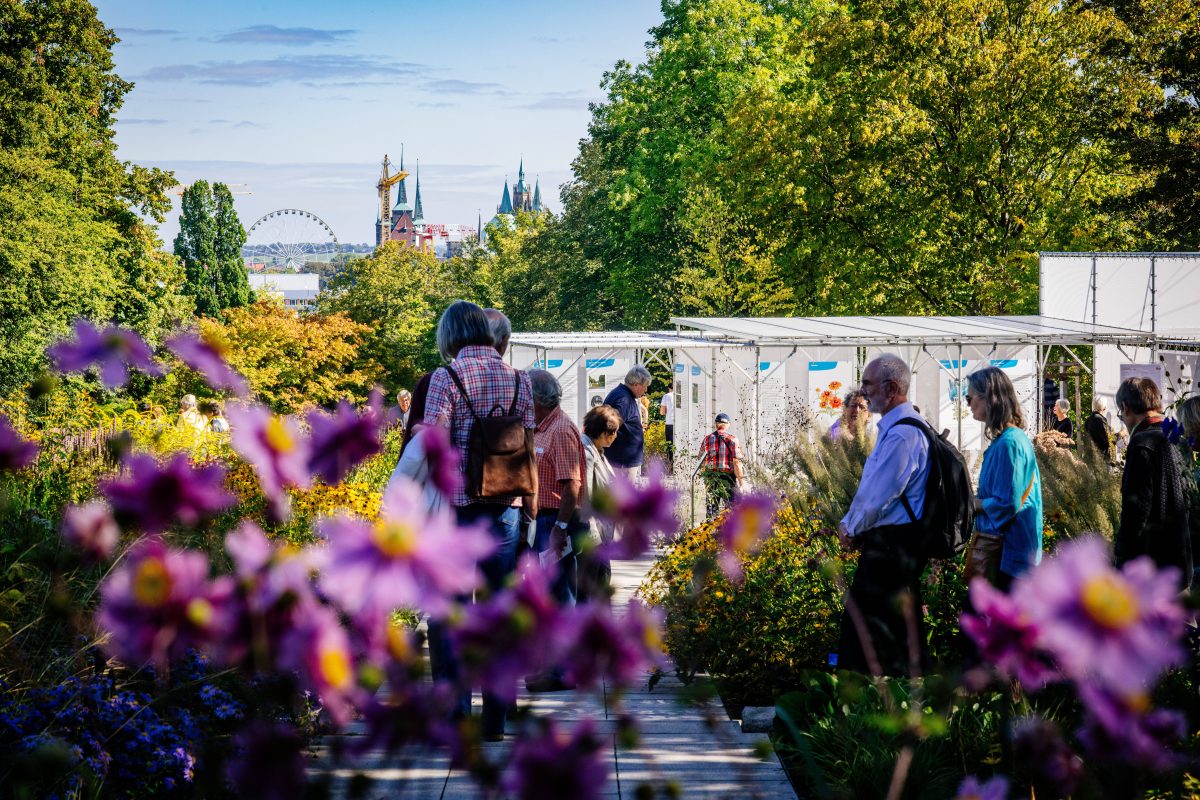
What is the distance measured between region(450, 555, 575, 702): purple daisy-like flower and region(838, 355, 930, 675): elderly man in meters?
3.56

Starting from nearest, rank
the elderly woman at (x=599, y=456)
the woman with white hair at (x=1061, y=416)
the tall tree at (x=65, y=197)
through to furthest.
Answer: the elderly woman at (x=599, y=456)
the woman with white hair at (x=1061, y=416)
the tall tree at (x=65, y=197)

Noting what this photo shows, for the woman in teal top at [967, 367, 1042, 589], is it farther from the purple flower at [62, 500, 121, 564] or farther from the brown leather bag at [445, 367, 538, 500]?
the purple flower at [62, 500, 121, 564]

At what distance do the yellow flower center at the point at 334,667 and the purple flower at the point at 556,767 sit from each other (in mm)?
171

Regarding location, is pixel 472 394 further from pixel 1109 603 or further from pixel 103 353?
pixel 1109 603

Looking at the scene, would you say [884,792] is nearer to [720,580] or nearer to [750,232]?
[720,580]

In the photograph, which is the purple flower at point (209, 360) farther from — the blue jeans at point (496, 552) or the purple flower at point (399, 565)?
the blue jeans at point (496, 552)

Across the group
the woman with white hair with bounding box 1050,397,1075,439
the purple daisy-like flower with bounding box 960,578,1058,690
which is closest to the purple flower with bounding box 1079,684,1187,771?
the purple daisy-like flower with bounding box 960,578,1058,690

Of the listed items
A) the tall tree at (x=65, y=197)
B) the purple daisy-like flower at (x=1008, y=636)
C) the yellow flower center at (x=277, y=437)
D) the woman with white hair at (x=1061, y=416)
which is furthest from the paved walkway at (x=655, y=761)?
the tall tree at (x=65, y=197)

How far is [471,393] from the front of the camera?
457 centimetres

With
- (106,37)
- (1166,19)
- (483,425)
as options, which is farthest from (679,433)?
(106,37)

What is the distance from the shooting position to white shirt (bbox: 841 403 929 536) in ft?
14.9

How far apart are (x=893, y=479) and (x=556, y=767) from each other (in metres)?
3.65

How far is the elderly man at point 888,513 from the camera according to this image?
14.9ft

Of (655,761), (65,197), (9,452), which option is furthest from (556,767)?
(65,197)
